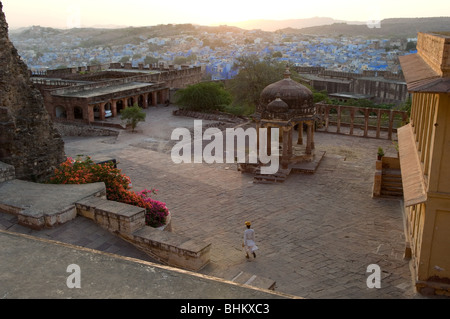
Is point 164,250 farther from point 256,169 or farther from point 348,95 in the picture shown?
point 348,95

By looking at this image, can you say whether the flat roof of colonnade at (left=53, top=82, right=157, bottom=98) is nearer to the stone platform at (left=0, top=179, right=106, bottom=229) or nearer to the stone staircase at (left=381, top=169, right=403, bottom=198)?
the stone platform at (left=0, top=179, right=106, bottom=229)

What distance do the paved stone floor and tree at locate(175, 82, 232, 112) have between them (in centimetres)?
1245

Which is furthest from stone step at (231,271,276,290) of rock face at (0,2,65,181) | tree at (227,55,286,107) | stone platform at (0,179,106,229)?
tree at (227,55,286,107)

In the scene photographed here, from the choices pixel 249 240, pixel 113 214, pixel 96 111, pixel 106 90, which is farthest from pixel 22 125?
pixel 106 90

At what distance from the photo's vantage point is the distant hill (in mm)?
142587

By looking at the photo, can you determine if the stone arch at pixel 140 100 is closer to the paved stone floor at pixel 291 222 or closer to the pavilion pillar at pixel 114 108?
the pavilion pillar at pixel 114 108

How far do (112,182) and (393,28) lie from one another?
583 feet

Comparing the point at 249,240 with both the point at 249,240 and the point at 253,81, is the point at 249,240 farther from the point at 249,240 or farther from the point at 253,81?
the point at 253,81

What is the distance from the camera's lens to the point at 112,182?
10602mm

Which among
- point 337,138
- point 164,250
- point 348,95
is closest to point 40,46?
point 348,95

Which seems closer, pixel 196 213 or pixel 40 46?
pixel 196 213
